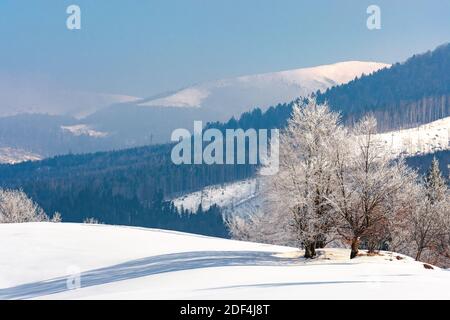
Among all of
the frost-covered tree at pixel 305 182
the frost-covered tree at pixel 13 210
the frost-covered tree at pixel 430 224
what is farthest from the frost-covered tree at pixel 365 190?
the frost-covered tree at pixel 13 210

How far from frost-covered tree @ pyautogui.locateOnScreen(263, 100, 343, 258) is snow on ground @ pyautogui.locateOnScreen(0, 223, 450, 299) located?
6.30ft

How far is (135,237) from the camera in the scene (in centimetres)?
4322

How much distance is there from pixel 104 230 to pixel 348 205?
86.2 feet

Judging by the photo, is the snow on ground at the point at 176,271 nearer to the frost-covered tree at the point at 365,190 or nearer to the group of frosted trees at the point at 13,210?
the frost-covered tree at the point at 365,190

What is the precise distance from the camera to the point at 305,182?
31031mm

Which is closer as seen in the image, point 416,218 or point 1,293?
point 1,293

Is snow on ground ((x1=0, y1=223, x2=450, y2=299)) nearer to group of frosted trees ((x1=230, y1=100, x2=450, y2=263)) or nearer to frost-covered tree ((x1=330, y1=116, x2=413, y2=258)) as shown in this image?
group of frosted trees ((x1=230, y1=100, x2=450, y2=263))

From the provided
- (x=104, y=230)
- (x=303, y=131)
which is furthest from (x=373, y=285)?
(x=104, y=230)

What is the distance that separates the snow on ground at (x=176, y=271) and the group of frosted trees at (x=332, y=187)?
5.95 ft

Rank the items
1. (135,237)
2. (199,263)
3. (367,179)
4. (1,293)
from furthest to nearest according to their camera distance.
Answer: (135,237) < (367,179) < (199,263) < (1,293)

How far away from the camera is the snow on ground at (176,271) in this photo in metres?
15.3

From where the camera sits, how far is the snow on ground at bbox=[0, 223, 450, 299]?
15.3 metres
